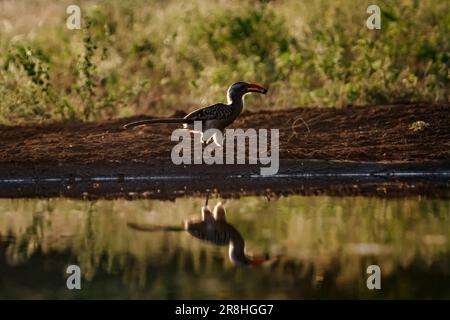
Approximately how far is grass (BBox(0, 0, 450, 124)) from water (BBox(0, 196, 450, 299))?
528cm

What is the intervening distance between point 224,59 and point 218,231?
917cm

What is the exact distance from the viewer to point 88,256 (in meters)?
9.90

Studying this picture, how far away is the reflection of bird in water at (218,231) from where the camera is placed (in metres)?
9.82

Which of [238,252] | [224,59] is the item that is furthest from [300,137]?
[238,252]

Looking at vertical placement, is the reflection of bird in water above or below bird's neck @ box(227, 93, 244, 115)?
below

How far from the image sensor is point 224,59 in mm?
19969

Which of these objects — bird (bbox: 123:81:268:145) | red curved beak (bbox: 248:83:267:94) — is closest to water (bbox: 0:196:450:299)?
bird (bbox: 123:81:268:145)

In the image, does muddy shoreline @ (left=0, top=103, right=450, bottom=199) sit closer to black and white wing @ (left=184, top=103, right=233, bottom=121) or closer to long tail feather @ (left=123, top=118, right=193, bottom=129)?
long tail feather @ (left=123, top=118, right=193, bottom=129)

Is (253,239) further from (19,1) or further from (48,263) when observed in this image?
(19,1)

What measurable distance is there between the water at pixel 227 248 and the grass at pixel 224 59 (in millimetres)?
5276

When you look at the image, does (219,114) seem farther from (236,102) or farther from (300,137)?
(300,137)

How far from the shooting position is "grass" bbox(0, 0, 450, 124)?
1797 cm

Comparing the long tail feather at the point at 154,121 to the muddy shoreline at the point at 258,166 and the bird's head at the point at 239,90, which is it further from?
the bird's head at the point at 239,90

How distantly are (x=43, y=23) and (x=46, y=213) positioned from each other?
9715 mm
